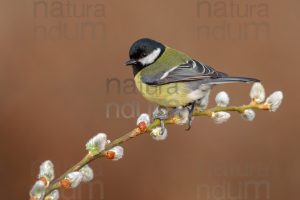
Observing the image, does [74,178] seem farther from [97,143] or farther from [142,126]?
[142,126]

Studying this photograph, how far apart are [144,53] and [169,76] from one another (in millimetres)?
129

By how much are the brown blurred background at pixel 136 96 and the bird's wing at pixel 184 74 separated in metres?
1.12

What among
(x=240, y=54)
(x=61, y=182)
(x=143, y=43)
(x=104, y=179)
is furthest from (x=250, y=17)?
(x=61, y=182)

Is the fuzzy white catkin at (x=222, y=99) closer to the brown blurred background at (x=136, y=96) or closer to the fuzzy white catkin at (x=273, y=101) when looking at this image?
the fuzzy white catkin at (x=273, y=101)

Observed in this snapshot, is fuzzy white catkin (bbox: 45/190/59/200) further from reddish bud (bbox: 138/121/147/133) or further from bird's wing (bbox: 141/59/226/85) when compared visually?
bird's wing (bbox: 141/59/226/85)

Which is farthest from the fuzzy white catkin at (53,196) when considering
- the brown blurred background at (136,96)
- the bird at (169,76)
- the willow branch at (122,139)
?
the brown blurred background at (136,96)

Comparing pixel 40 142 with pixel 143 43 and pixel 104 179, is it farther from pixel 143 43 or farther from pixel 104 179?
pixel 143 43

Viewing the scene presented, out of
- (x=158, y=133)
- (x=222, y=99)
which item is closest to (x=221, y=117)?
(x=222, y=99)

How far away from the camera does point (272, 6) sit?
4.21 metres

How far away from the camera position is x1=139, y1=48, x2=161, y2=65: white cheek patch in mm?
2328

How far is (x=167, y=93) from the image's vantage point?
2.21m

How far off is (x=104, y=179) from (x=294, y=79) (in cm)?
151

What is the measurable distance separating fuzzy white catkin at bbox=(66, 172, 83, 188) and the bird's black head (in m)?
1.04

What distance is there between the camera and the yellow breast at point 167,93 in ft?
7.09
